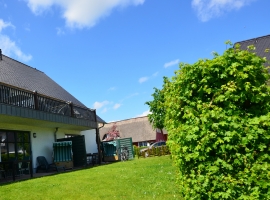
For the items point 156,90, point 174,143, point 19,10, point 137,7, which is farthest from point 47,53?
point 156,90

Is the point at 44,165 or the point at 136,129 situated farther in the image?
the point at 136,129

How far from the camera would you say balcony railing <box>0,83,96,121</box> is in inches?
439

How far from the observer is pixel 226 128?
3.15m

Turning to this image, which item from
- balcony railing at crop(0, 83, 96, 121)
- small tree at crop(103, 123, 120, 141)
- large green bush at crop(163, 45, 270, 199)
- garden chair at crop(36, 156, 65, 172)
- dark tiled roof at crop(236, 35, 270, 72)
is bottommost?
garden chair at crop(36, 156, 65, 172)

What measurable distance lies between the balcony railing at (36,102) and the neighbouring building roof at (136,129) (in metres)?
30.2

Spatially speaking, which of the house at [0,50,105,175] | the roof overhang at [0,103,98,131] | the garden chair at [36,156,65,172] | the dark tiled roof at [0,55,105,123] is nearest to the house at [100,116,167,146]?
the house at [0,50,105,175]

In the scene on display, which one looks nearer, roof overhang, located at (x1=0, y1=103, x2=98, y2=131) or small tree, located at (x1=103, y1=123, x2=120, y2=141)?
roof overhang, located at (x1=0, y1=103, x2=98, y2=131)

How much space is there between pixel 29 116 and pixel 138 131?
38.0m

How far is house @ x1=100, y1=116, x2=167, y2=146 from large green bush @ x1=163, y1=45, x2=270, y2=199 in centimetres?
4307

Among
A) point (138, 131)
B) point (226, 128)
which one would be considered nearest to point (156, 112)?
point (138, 131)

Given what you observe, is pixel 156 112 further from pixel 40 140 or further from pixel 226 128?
pixel 226 128

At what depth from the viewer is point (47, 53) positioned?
13.0 m

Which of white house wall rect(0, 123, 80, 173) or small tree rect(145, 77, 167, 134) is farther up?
small tree rect(145, 77, 167, 134)

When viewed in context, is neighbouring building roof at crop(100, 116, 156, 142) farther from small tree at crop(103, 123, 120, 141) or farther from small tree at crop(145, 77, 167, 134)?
small tree at crop(145, 77, 167, 134)
